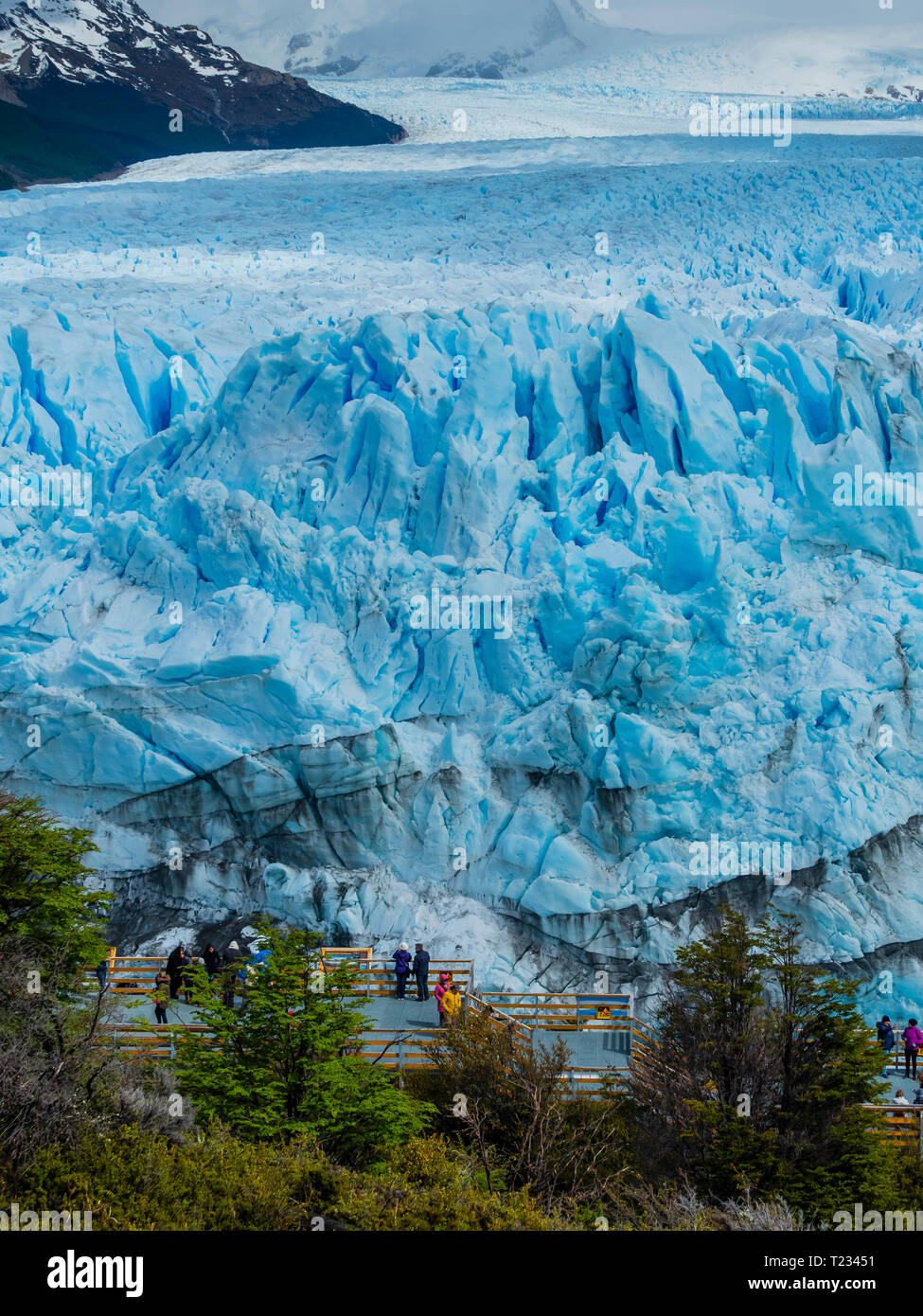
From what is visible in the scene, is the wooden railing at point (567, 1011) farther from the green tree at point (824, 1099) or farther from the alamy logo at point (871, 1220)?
the alamy logo at point (871, 1220)

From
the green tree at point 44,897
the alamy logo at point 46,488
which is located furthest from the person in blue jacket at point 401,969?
the alamy logo at point 46,488

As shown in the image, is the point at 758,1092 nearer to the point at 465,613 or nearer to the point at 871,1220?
the point at 871,1220

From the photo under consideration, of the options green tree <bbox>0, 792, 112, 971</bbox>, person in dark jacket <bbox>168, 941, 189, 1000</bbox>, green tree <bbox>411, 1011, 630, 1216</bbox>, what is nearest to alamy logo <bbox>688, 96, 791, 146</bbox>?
person in dark jacket <bbox>168, 941, 189, 1000</bbox>

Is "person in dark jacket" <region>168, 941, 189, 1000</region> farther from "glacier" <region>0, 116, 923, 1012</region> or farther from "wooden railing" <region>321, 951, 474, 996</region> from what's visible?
"glacier" <region>0, 116, 923, 1012</region>

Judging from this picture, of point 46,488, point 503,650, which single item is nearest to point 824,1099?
point 503,650

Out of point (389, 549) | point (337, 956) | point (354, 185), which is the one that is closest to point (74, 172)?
point (354, 185)
